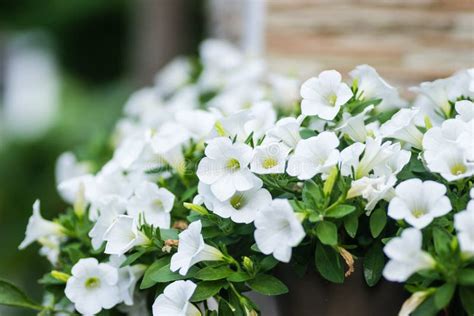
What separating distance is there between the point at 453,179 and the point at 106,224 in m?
0.56

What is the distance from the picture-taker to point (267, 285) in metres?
1.00

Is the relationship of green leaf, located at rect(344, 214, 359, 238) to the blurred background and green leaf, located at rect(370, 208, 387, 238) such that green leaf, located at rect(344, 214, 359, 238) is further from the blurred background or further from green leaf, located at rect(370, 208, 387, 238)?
the blurred background

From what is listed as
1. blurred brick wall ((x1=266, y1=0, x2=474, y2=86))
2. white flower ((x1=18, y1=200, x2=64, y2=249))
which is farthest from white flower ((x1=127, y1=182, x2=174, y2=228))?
blurred brick wall ((x1=266, y1=0, x2=474, y2=86))

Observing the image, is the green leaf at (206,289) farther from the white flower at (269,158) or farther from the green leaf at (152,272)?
the white flower at (269,158)

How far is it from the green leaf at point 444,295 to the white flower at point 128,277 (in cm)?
49

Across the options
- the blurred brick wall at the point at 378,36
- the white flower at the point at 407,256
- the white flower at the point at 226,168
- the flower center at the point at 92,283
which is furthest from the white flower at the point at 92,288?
the blurred brick wall at the point at 378,36

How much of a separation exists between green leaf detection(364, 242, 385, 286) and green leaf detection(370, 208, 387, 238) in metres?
0.04

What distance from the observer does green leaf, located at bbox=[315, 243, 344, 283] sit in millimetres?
969

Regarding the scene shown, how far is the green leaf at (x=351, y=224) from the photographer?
964 mm

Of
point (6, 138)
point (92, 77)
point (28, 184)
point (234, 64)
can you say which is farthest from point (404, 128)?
point (92, 77)

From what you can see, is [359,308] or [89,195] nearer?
[359,308]

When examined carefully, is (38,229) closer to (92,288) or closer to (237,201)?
(92,288)

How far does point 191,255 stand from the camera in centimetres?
99

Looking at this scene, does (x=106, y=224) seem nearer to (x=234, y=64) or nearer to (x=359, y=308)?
(x=359, y=308)
